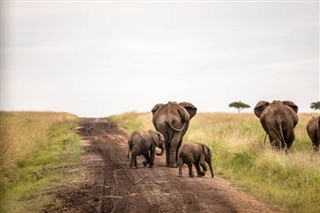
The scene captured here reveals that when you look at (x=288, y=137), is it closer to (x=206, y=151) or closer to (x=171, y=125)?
(x=171, y=125)

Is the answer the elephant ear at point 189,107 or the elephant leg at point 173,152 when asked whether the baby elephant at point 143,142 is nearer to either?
the elephant leg at point 173,152

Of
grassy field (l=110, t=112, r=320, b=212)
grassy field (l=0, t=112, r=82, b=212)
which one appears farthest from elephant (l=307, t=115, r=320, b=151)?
grassy field (l=0, t=112, r=82, b=212)

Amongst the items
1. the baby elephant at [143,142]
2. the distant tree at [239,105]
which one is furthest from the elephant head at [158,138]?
the distant tree at [239,105]

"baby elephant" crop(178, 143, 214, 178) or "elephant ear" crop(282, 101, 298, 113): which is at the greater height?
"elephant ear" crop(282, 101, 298, 113)

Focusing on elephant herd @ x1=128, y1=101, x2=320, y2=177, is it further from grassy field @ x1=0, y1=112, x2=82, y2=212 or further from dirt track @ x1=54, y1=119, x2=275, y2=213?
grassy field @ x1=0, y1=112, x2=82, y2=212

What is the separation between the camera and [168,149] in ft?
55.9

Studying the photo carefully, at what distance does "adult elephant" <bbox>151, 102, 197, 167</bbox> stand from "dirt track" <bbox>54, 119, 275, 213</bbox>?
64 centimetres

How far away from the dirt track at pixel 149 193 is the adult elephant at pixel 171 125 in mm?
644

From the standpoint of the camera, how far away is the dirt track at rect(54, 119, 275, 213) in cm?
995

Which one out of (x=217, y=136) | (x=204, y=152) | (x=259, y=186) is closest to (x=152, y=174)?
(x=204, y=152)

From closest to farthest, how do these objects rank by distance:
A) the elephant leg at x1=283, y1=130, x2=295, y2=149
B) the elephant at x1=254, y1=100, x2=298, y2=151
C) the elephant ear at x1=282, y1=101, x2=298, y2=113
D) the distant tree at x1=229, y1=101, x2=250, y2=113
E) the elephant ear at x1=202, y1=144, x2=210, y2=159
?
the elephant ear at x1=202, y1=144, x2=210, y2=159
the elephant at x1=254, y1=100, x2=298, y2=151
the elephant leg at x1=283, y1=130, x2=295, y2=149
the elephant ear at x1=282, y1=101, x2=298, y2=113
the distant tree at x1=229, y1=101, x2=250, y2=113

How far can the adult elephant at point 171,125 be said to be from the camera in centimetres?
1688

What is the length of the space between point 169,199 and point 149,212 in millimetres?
1227

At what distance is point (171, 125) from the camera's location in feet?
55.2
